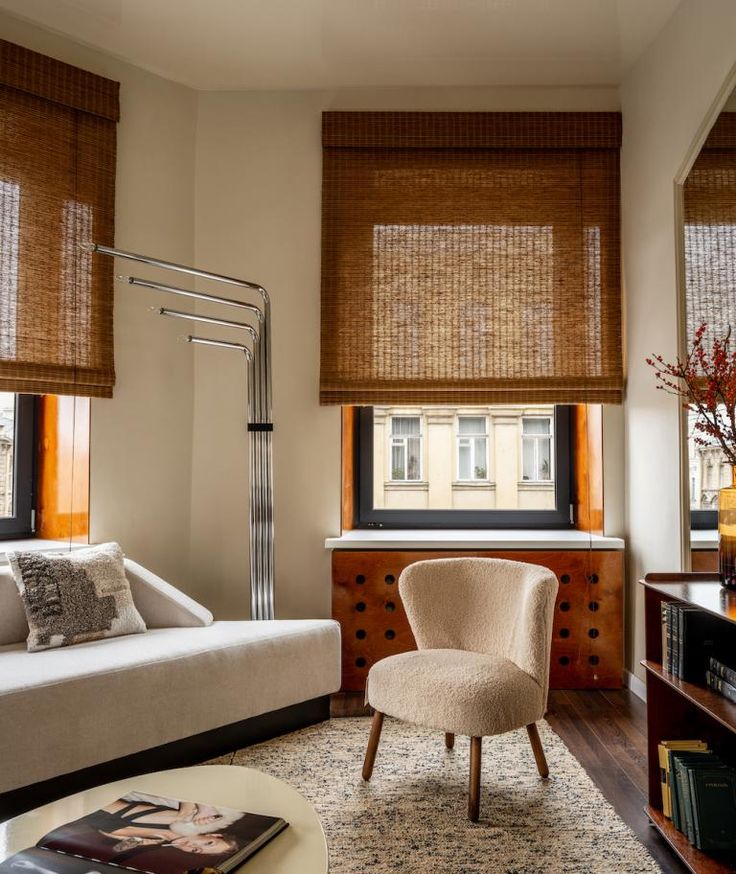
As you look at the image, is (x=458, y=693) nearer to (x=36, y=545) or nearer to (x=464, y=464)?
(x=464, y=464)

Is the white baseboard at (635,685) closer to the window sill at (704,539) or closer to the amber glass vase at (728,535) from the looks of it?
the window sill at (704,539)

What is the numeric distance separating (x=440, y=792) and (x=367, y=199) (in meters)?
2.57

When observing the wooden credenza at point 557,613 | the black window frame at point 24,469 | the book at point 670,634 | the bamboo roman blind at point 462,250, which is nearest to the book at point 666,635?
the book at point 670,634

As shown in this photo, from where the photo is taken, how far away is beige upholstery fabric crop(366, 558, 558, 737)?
214cm

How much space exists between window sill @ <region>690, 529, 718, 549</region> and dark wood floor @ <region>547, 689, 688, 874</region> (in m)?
0.74

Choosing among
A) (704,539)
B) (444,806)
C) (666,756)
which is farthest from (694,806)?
(704,539)

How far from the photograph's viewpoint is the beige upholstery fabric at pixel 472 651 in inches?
84.3

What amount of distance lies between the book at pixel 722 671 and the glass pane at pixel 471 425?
203 centimetres

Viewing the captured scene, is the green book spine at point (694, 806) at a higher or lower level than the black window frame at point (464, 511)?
lower

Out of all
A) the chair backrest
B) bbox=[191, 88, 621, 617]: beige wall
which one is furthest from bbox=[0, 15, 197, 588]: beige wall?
the chair backrest

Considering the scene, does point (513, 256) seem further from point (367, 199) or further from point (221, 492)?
point (221, 492)

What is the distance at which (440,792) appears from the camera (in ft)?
7.41

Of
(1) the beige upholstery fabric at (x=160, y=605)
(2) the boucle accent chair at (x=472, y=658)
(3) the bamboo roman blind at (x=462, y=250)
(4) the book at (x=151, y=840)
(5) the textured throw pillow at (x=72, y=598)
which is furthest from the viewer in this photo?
(3) the bamboo roman blind at (x=462, y=250)

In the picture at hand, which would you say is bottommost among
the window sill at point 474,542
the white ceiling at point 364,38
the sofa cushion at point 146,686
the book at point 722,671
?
the sofa cushion at point 146,686
